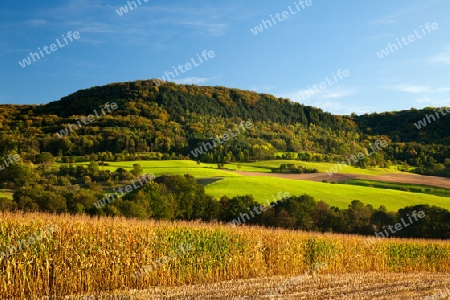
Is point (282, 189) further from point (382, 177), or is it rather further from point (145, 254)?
point (145, 254)

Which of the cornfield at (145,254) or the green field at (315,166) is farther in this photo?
the green field at (315,166)

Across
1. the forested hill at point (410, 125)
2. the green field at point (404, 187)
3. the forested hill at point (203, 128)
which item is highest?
the forested hill at point (203, 128)

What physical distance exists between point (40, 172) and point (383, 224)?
55.8 meters

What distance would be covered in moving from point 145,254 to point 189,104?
136m

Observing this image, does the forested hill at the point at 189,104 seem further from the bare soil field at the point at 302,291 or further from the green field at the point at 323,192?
the bare soil field at the point at 302,291

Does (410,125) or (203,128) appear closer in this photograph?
(203,128)

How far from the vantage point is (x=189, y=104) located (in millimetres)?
151625

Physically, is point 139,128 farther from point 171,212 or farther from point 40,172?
point 171,212

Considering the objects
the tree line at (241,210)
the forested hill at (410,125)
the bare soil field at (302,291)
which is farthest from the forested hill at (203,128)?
the bare soil field at (302,291)

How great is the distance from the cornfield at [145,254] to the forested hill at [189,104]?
115519mm

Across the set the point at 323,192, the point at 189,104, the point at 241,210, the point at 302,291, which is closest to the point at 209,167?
the point at 323,192

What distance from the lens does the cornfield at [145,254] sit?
1400 centimetres

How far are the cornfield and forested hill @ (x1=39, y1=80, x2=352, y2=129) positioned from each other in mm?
115519

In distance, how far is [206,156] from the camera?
10706 centimetres
